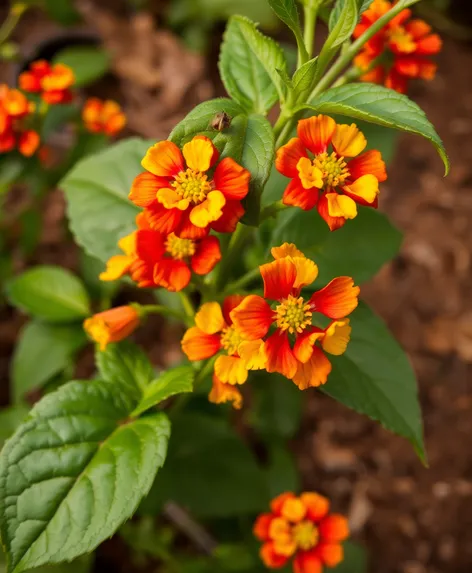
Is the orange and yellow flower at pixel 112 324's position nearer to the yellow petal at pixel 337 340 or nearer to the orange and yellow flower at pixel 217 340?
the orange and yellow flower at pixel 217 340

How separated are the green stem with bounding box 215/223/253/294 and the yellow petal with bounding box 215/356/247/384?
194mm

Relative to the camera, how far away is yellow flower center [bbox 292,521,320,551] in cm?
111

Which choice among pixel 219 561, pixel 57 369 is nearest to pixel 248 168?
pixel 57 369

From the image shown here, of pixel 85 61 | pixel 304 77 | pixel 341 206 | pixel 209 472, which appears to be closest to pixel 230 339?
pixel 341 206

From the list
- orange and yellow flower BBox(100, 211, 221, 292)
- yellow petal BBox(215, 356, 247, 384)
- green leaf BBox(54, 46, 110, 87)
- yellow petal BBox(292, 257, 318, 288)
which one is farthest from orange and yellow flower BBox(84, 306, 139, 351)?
green leaf BBox(54, 46, 110, 87)

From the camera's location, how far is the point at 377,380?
95 cm

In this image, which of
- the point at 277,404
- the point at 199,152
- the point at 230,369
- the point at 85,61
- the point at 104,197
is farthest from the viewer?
the point at 85,61

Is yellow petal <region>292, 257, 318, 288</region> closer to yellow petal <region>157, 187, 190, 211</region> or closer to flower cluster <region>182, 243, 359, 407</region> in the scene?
flower cluster <region>182, 243, 359, 407</region>

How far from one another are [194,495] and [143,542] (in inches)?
12.7

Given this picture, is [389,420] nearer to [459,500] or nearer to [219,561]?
[219,561]

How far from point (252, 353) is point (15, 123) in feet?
2.68

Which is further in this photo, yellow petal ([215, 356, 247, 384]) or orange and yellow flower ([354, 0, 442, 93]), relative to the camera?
orange and yellow flower ([354, 0, 442, 93])

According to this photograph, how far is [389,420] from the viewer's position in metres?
0.92

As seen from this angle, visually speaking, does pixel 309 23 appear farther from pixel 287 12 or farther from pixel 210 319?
pixel 210 319
